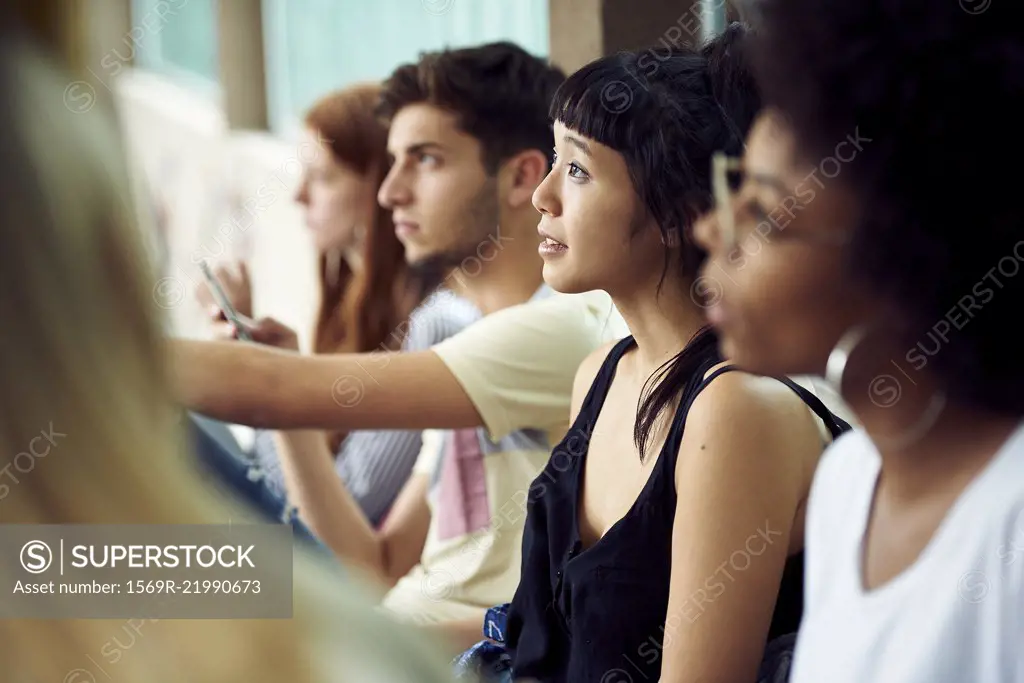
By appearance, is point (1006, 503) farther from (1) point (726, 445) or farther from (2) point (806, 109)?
(1) point (726, 445)

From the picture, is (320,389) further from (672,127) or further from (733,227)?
(733,227)

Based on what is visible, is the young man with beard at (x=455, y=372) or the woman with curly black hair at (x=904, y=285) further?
the young man with beard at (x=455, y=372)

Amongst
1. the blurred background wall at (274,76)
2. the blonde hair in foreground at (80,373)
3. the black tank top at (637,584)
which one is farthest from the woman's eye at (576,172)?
the blonde hair in foreground at (80,373)

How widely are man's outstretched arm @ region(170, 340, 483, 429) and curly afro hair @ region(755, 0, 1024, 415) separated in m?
0.71

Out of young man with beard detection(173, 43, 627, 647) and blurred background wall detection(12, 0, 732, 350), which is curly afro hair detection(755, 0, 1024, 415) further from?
blurred background wall detection(12, 0, 732, 350)

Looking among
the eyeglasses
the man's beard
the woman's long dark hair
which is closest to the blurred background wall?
the man's beard

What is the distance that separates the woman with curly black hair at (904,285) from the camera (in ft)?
1.83

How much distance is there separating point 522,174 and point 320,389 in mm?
453

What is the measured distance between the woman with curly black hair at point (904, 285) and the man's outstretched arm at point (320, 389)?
66cm

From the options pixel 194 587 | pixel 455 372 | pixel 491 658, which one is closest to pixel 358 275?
pixel 455 372

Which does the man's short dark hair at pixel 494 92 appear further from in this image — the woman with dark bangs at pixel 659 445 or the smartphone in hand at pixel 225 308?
the woman with dark bangs at pixel 659 445

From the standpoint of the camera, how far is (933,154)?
1.87ft

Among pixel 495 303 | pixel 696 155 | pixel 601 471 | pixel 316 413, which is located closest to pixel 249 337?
pixel 316 413

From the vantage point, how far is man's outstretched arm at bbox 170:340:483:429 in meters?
1.18
